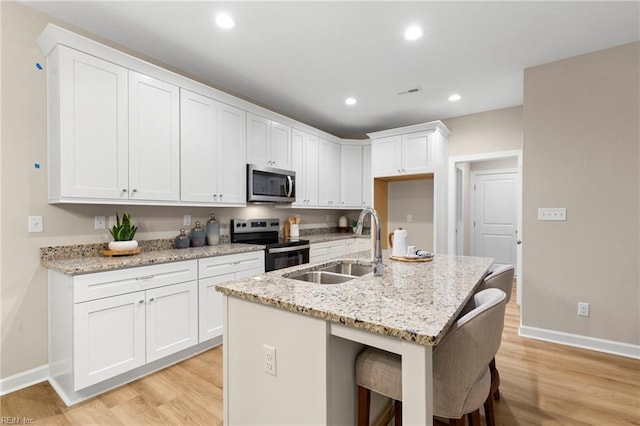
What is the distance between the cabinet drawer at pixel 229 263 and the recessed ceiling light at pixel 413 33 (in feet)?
7.92

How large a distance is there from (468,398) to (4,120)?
10.6ft

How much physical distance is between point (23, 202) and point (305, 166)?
297cm

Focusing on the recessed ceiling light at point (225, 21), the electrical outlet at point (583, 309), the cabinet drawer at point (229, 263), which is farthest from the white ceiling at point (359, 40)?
the electrical outlet at point (583, 309)

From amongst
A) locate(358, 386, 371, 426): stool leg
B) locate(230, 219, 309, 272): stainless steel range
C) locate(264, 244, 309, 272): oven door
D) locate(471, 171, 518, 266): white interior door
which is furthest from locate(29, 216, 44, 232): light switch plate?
locate(471, 171, 518, 266): white interior door

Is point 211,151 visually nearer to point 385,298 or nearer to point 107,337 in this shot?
point 107,337

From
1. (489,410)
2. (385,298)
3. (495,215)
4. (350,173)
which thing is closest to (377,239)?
(385,298)

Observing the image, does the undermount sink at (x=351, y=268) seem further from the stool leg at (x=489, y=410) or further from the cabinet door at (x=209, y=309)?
the cabinet door at (x=209, y=309)

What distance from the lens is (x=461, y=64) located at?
3.00 m

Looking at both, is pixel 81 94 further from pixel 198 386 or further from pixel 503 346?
pixel 503 346

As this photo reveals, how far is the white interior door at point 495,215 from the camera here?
227 inches

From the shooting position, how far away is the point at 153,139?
261 centimetres

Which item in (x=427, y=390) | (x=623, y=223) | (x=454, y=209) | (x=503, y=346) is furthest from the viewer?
(x=454, y=209)

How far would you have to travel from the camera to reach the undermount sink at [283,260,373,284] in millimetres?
1833

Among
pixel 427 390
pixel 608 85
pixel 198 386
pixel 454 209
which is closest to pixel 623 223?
pixel 608 85
